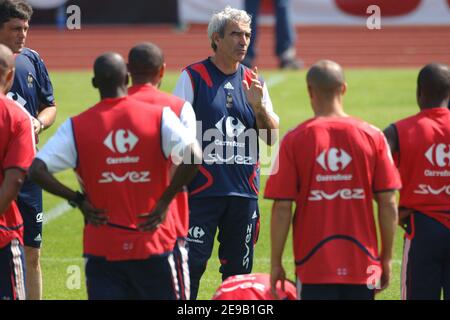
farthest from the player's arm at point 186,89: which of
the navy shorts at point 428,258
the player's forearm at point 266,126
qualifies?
the navy shorts at point 428,258

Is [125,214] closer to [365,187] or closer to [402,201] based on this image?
[365,187]

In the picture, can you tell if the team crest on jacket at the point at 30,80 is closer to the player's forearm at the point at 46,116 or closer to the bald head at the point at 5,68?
the player's forearm at the point at 46,116

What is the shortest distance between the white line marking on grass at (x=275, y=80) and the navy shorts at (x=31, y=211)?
37.6 ft

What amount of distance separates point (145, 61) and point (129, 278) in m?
1.27

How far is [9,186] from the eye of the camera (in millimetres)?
6199

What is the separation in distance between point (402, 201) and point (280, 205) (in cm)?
103

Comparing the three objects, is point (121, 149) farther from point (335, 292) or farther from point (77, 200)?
point (335, 292)

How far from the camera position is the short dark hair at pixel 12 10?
7.87 metres

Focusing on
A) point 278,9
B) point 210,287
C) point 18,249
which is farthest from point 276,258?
point 278,9

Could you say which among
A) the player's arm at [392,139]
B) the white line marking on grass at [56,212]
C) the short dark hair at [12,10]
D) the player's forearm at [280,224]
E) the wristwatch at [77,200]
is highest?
the short dark hair at [12,10]

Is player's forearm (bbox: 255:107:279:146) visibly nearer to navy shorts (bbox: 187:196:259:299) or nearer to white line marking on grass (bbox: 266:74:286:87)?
navy shorts (bbox: 187:196:259:299)

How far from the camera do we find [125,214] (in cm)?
607

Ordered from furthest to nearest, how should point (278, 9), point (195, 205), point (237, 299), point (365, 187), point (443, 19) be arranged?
point (443, 19)
point (278, 9)
point (195, 205)
point (237, 299)
point (365, 187)

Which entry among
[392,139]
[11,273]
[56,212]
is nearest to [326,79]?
[392,139]
